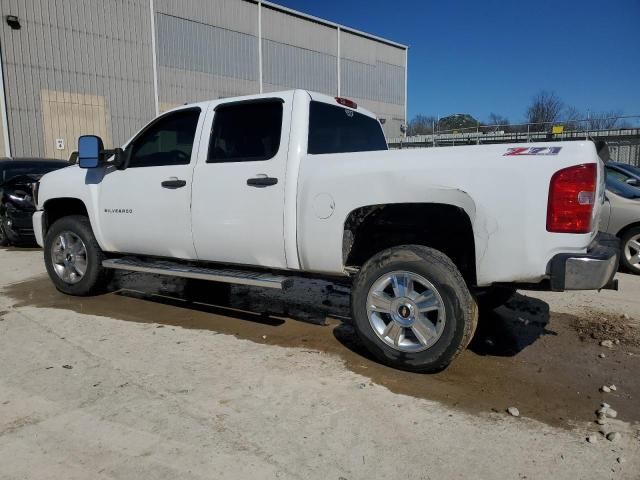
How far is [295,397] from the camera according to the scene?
334 centimetres

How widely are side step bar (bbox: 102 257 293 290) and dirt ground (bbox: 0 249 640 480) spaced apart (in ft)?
1.70

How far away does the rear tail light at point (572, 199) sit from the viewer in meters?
3.07

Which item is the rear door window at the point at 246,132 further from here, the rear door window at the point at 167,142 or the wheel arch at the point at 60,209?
the wheel arch at the point at 60,209

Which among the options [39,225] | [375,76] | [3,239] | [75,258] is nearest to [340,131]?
[75,258]

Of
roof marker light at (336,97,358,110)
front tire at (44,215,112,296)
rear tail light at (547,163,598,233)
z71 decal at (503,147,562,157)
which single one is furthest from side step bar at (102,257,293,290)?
rear tail light at (547,163,598,233)

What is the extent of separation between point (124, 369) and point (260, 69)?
2580 centimetres

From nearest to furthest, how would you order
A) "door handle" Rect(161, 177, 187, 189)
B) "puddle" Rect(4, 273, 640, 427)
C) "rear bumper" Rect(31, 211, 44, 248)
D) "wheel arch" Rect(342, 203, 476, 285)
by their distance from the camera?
"puddle" Rect(4, 273, 640, 427), "wheel arch" Rect(342, 203, 476, 285), "door handle" Rect(161, 177, 187, 189), "rear bumper" Rect(31, 211, 44, 248)

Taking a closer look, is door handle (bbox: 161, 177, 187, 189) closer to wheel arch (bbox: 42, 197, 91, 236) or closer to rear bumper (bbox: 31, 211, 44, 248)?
wheel arch (bbox: 42, 197, 91, 236)

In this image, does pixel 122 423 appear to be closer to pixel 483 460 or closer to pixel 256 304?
pixel 483 460

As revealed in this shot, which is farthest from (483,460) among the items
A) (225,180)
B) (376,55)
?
(376,55)

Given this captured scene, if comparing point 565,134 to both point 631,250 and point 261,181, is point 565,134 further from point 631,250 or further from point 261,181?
point 261,181

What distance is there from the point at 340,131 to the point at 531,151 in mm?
1903

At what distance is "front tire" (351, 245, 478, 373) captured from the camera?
11.4 feet

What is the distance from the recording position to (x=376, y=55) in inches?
1374
